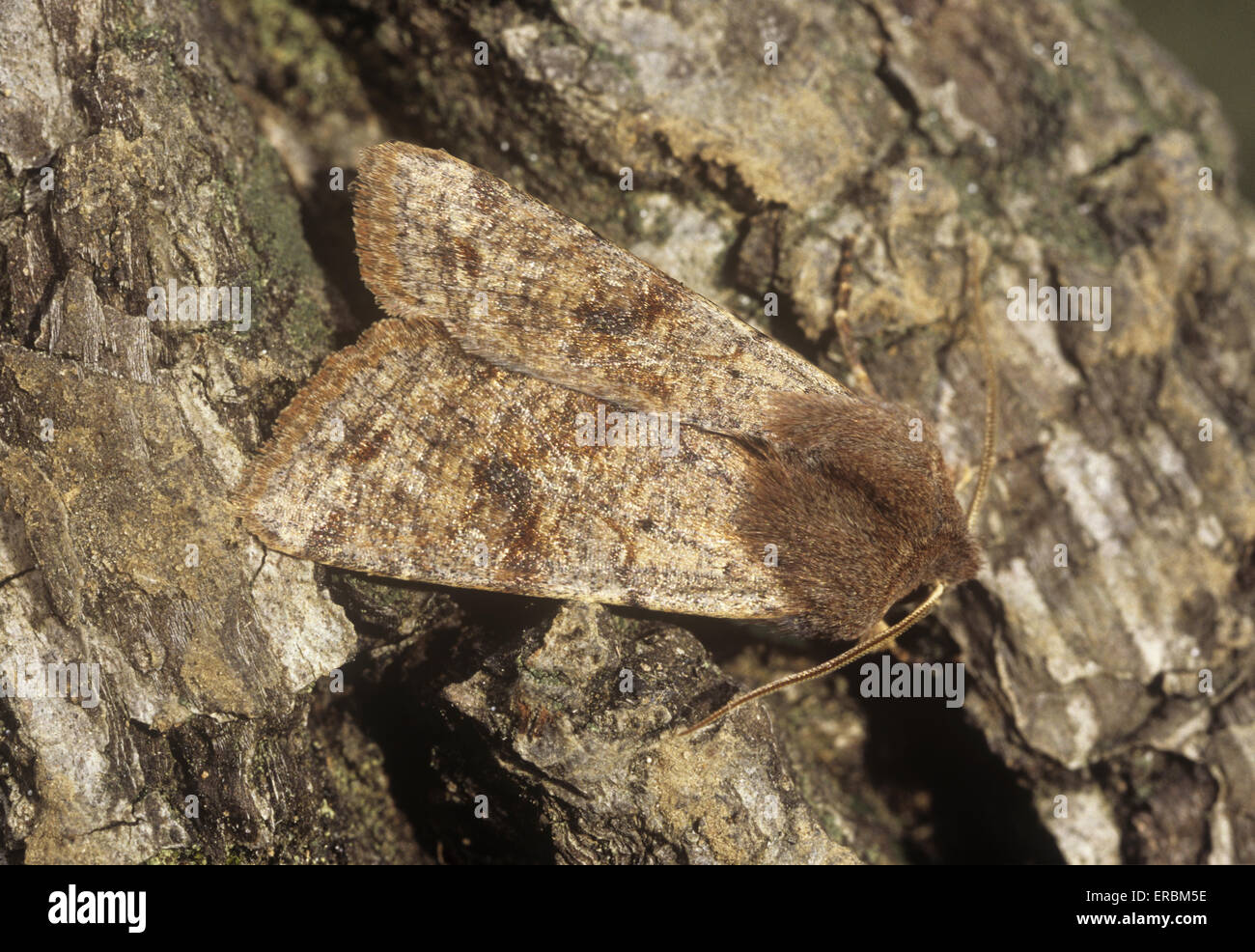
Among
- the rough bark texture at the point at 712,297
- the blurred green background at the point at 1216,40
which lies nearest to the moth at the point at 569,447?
the rough bark texture at the point at 712,297

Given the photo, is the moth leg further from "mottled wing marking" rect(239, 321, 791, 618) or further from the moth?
"mottled wing marking" rect(239, 321, 791, 618)

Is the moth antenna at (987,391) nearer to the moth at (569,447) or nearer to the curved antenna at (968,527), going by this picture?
the curved antenna at (968,527)

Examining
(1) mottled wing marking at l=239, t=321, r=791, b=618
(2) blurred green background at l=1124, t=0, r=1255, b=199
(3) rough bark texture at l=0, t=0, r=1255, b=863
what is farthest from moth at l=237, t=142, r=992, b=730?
(2) blurred green background at l=1124, t=0, r=1255, b=199

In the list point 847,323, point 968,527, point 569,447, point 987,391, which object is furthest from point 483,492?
point 987,391
